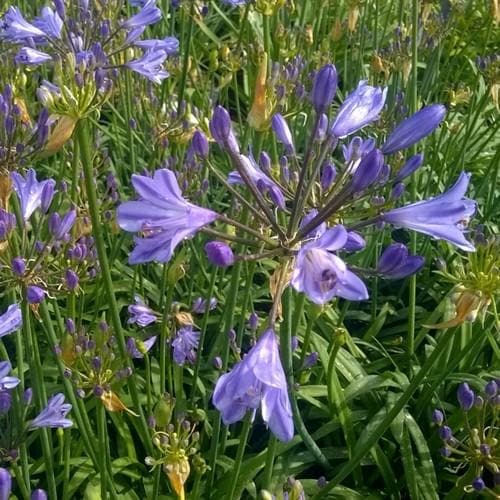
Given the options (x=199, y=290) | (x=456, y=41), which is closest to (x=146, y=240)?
(x=199, y=290)

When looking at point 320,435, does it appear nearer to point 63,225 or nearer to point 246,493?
point 246,493

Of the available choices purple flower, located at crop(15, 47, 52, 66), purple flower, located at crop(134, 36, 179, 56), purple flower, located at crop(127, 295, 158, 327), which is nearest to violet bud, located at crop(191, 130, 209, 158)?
purple flower, located at crop(127, 295, 158, 327)

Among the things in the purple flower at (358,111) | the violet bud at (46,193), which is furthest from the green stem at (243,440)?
the violet bud at (46,193)

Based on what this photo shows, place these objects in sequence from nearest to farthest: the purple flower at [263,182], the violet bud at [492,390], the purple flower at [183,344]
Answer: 1. the purple flower at [263,182]
2. the violet bud at [492,390]
3. the purple flower at [183,344]

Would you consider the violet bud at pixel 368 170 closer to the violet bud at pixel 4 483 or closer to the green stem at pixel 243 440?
the green stem at pixel 243 440

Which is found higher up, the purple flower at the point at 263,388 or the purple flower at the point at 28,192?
the purple flower at the point at 263,388

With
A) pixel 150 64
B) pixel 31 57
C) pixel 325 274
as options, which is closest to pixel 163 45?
pixel 150 64

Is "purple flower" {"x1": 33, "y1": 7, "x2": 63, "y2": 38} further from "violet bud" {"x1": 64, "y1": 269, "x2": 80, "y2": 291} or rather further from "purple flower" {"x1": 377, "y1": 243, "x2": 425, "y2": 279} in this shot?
"purple flower" {"x1": 377, "y1": 243, "x2": 425, "y2": 279}
